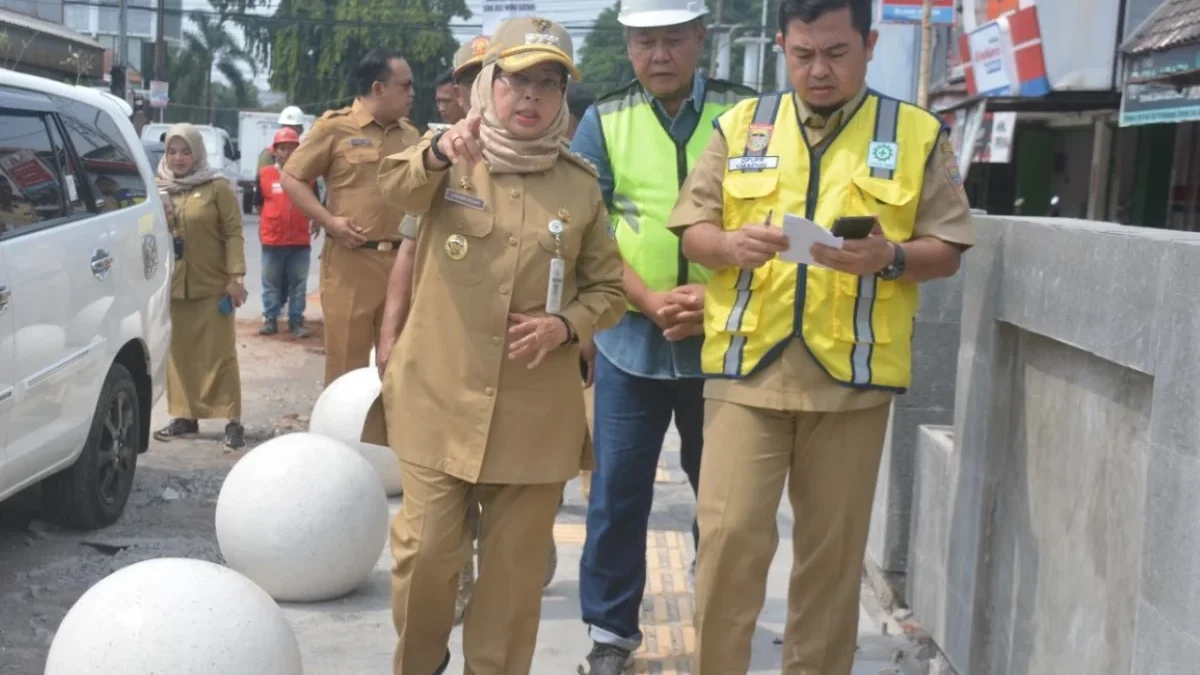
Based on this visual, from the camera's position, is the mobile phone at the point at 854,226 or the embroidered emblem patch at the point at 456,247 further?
the embroidered emblem patch at the point at 456,247

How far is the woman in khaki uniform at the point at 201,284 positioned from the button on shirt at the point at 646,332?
4431mm

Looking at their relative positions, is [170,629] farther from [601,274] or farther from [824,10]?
[824,10]

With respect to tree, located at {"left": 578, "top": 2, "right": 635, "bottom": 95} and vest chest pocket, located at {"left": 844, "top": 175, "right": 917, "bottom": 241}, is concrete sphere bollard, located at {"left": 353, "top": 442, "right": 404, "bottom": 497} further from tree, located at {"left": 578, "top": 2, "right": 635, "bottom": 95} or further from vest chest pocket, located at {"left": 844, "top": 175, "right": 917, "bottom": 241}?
tree, located at {"left": 578, "top": 2, "right": 635, "bottom": 95}

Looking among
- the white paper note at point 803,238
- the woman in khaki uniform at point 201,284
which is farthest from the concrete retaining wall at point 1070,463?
the woman in khaki uniform at point 201,284

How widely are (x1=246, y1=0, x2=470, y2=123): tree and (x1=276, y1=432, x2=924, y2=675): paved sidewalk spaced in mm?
55672

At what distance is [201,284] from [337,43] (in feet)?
181

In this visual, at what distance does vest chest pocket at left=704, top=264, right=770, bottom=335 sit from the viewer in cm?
383

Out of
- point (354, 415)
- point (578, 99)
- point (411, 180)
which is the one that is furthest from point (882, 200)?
point (354, 415)

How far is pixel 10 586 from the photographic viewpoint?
5730 mm

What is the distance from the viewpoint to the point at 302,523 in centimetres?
534

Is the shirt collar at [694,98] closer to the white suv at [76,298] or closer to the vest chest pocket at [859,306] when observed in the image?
the vest chest pocket at [859,306]

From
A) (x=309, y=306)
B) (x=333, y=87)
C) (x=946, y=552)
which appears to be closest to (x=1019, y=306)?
(x=946, y=552)

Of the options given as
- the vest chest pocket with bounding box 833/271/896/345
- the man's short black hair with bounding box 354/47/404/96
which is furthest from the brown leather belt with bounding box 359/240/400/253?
the vest chest pocket with bounding box 833/271/896/345

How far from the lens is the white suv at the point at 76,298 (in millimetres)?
5594
